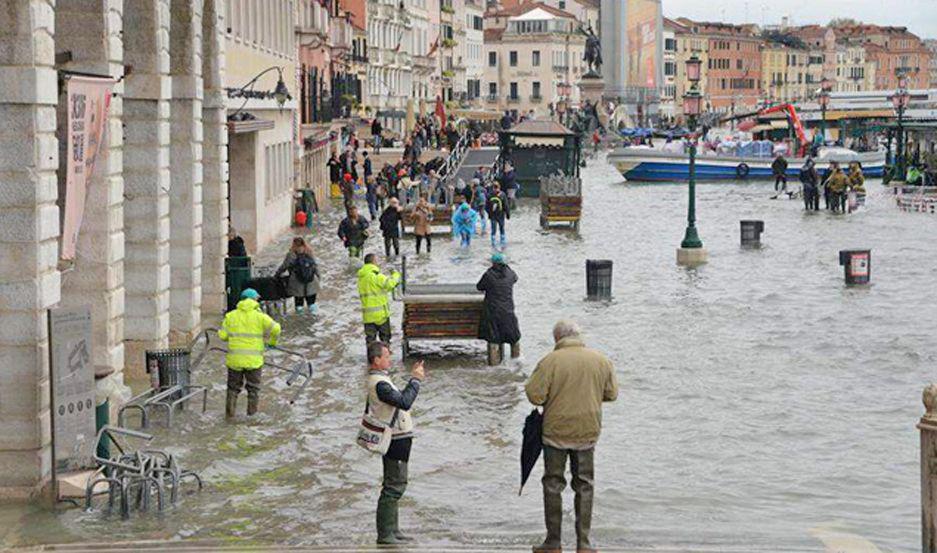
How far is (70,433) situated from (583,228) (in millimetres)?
37607

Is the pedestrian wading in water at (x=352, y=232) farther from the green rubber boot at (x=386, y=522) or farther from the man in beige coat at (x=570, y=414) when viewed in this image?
the man in beige coat at (x=570, y=414)

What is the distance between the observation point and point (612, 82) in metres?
176

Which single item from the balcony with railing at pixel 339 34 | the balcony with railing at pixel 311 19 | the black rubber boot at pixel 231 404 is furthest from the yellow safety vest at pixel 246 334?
the balcony with railing at pixel 339 34

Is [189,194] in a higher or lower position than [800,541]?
higher

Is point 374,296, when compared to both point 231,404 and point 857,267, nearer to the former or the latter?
point 231,404

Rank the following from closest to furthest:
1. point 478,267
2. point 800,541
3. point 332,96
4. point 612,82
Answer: point 800,541
point 478,267
point 332,96
point 612,82

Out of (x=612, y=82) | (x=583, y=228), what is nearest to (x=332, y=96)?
(x=583, y=228)

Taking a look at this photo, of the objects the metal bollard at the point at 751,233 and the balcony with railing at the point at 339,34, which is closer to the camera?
the metal bollard at the point at 751,233

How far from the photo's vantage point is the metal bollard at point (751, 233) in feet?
149

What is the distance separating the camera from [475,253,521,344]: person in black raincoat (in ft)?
77.9

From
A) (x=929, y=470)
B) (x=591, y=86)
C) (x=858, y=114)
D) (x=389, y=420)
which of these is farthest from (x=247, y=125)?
(x=858, y=114)

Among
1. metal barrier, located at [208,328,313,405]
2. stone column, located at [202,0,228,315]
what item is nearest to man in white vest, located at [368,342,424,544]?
metal barrier, located at [208,328,313,405]

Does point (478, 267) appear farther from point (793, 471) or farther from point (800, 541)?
point (800, 541)

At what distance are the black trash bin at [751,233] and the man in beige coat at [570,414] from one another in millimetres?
32191
